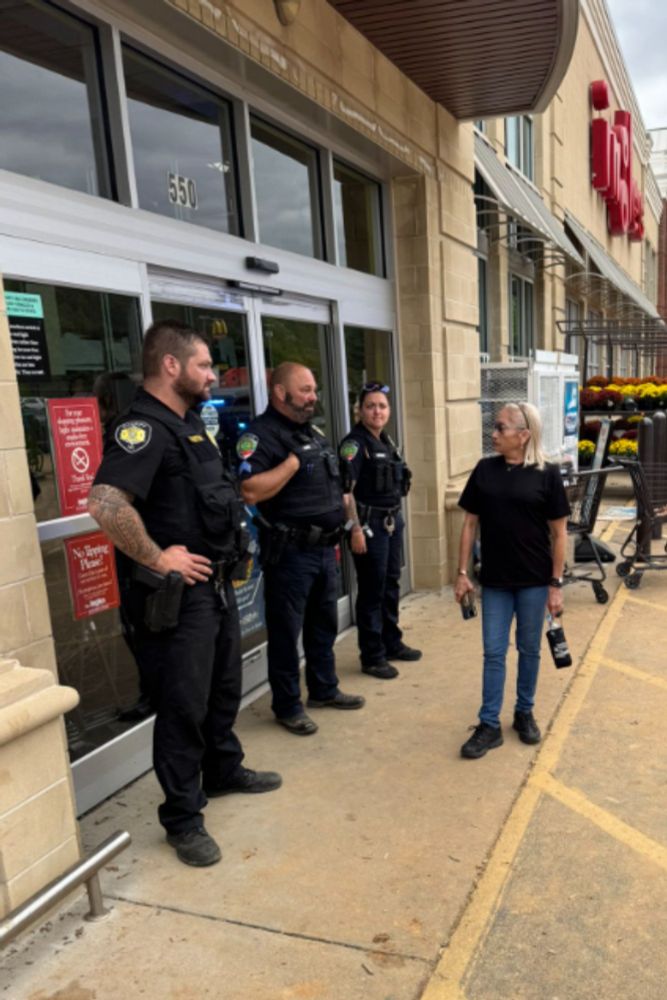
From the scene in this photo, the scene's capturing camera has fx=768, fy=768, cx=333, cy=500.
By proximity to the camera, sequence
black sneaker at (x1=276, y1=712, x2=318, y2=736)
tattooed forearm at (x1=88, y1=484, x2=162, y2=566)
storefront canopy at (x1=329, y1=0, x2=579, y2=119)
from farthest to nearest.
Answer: storefront canopy at (x1=329, y1=0, x2=579, y2=119) < black sneaker at (x1=276, y1=712, x2=318, y2=736) < tattooed forearm at (x1=88, y1=484, x2=162, y2=566)

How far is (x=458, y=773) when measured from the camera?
3770mm

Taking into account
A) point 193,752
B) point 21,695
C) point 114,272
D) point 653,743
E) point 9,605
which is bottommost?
point 653,743

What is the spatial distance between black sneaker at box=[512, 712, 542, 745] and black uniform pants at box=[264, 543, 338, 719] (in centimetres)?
110

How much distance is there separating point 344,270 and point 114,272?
2623mm

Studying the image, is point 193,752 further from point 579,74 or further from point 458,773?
point 579,74

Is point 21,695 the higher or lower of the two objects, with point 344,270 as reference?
lower

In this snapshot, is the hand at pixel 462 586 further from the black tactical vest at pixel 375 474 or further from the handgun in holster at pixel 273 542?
the black tactical vest at pixel 375 474

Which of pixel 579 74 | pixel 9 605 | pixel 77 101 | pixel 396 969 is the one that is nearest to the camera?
pixel 396 969

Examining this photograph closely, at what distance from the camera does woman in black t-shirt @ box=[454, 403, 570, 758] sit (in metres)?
3.81

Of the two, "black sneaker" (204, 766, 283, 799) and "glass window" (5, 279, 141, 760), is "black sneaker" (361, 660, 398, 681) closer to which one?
"black sneaker" (204, 766, 283, 799)

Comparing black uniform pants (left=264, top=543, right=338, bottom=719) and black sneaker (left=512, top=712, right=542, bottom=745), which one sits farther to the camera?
black uniform pants (left=264, top=543, right=338, bottom=719)

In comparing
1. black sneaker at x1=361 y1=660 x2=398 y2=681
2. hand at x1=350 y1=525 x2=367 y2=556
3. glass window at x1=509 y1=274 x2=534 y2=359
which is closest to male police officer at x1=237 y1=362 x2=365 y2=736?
hand at x1=350 y1=525 x2=367 y2=556

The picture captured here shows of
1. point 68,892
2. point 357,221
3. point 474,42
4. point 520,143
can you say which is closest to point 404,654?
point 68,892

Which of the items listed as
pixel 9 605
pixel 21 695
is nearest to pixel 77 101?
pixel 9 605
